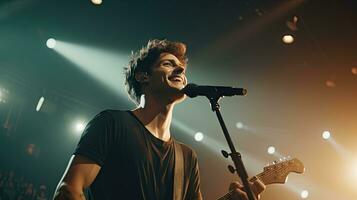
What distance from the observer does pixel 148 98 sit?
280 centimetres

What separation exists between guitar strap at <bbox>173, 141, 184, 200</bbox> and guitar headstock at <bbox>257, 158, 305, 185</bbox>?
25.8 inches

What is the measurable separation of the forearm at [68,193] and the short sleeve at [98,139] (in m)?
0.18

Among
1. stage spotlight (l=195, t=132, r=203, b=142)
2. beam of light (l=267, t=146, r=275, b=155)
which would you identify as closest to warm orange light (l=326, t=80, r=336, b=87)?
beam of light (l=267, t=146, r=275, b=155)

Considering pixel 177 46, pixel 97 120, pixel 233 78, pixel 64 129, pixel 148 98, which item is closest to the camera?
pixel 97 120

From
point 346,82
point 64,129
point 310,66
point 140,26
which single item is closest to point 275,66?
point 310,66

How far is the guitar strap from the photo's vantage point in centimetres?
245

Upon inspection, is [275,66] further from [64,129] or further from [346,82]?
[64,129]

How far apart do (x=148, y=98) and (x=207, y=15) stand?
5561mm

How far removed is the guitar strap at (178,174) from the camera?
96.4 inches

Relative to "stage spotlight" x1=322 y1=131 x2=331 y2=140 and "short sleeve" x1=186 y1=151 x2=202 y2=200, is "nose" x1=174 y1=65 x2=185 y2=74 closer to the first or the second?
"short sleeve" x1=186 y1=151 x2=202 y2=200

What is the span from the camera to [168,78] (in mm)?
2781

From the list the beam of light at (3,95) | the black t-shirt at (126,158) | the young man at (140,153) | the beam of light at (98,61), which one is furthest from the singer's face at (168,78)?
the beam of light at (3,95)

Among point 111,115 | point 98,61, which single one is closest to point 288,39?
point 98,61

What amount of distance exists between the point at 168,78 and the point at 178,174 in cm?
67
